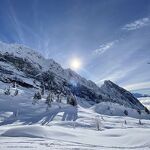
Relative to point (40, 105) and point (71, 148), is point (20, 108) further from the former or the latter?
point (71, 148)

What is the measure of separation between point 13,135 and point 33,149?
608cm

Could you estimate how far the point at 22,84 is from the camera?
17725 cm

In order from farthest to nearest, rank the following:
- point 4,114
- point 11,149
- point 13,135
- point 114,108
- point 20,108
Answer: point 114,108
point 20,108
point 4,114
point 13,135
point 11,149

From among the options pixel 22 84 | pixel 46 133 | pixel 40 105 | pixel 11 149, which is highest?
pixel 22 84

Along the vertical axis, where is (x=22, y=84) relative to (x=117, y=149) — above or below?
above

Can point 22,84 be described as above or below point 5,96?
above

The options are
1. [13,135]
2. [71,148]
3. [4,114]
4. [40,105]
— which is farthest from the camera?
[40,105]

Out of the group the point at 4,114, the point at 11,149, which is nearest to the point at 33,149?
the point at 11,149

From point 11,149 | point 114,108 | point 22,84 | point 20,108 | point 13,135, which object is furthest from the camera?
point 22,84

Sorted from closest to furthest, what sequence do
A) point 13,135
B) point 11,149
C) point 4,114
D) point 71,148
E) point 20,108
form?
point 11,149 → point 71,148 → point 13,135 → point 4,114 → point 20,108

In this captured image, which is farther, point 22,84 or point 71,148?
point 22,84

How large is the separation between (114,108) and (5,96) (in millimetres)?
56912

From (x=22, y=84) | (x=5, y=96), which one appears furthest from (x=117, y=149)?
(x=22, y=84)

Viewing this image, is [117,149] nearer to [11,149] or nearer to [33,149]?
[33,149]
